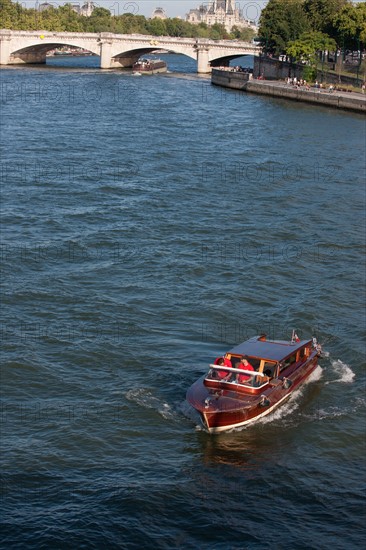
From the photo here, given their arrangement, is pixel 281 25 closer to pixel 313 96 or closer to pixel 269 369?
pixel 313 96

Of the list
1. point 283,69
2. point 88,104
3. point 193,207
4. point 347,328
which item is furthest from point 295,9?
point 347,328

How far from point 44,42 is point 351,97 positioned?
1826 inches

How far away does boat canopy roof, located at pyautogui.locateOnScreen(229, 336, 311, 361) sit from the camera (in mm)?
21375

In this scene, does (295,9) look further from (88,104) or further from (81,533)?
(81,533)

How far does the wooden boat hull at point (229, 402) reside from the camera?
64.5 feet

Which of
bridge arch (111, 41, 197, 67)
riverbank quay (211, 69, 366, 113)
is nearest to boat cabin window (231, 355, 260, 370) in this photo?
riverbank quay (211, 69, 366, 113)

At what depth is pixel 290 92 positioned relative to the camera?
81.7 metres

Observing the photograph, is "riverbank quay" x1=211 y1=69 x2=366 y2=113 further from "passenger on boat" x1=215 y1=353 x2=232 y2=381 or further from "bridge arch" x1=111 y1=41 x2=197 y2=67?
"passenger on boat" x1=215 y1=353 x2=232 y2=381

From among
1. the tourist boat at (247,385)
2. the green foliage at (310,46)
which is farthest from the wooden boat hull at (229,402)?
the green foliage at (310,46)

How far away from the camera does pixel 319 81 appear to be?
8975cm

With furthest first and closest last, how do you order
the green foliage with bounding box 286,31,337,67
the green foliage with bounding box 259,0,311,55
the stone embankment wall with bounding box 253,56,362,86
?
the green foliage with bounding box 259,0,311,55, the green foliage with bounding box 286,31,337,67, the stone embankment wall with bounding box 253,56,362,86

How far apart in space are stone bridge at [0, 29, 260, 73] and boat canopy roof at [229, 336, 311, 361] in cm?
8861

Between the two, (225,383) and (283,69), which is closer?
(225,383)

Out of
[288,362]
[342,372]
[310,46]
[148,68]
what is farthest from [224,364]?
[148,68]
